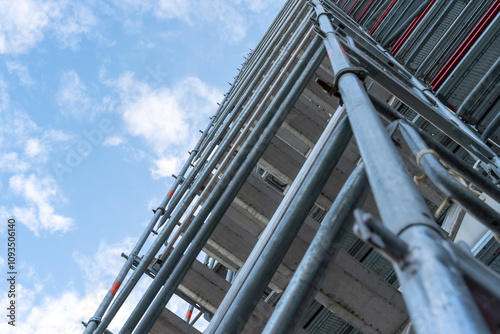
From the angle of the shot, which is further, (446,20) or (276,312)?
(446,20)

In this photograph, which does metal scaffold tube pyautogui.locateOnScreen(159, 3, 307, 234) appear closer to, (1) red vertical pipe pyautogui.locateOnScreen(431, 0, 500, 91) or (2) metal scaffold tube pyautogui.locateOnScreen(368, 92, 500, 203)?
(1) red vertical pipe pyautogui.locateOnScreen(431, 0, 500, 91)

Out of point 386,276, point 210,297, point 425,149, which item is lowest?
point 210,297

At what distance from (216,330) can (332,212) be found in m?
1.18

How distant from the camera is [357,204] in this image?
2.37m

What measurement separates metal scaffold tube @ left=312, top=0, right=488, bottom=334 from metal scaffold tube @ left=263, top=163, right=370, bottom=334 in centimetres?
58

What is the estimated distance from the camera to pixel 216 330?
2.88 metres

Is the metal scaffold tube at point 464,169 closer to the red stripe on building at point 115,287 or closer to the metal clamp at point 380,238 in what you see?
the metal clamp at point 380,238

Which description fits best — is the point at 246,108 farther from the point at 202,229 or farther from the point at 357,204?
the point at 357,204

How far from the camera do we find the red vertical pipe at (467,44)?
4.69 m

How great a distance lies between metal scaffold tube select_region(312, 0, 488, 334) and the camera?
1.00 meters

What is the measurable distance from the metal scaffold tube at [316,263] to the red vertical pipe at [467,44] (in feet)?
10.9

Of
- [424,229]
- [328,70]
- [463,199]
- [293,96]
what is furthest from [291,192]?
[328,70]

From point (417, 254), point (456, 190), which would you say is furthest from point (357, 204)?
point (417, 254)

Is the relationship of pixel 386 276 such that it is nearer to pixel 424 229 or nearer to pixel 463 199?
pixel 463 199
